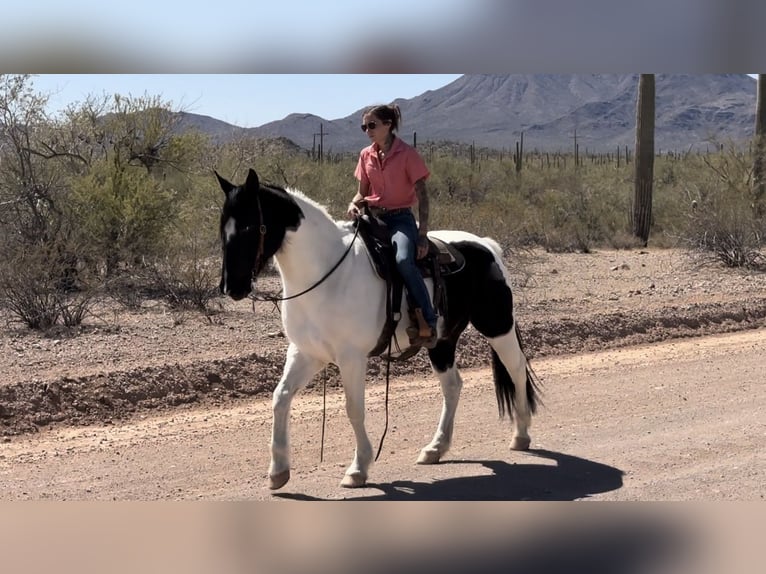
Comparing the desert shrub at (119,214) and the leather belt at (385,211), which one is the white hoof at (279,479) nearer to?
the leather belt at (385,211)

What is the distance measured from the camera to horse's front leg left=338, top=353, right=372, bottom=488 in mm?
7613

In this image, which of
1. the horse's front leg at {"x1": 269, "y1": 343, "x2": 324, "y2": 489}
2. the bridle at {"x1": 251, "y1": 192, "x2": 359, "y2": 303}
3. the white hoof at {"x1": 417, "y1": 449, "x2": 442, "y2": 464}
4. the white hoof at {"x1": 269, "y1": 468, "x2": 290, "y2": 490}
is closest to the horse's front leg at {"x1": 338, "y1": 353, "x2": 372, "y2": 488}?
the horse's front leg at {"x1": 269, "y1": 343, "x2": 324, "y2": 489}

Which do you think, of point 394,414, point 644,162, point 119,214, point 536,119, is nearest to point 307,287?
point 394,414

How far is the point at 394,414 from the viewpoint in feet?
33.5

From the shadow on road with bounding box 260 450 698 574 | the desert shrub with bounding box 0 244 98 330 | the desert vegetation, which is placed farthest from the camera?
the desert vegetation

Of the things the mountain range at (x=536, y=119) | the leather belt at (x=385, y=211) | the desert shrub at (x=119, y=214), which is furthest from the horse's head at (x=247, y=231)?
the mountain range at (x=536, y=119)

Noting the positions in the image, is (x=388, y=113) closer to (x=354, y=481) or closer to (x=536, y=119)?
(x=354, y=481)

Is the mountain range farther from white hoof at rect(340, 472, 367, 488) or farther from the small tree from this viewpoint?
white hoof at rect(340, 472, 367, 488)

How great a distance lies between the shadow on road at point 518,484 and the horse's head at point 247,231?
1587mm

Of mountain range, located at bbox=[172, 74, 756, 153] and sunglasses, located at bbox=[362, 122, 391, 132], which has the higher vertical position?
mountain range, located at bbox=[172, 74, 756, 153]

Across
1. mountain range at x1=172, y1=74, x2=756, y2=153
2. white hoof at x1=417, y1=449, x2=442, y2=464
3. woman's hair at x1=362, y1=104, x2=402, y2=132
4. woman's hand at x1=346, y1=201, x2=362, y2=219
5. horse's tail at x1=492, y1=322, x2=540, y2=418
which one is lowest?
white hoof at x1=417, y1=449, x2=442, y2=464

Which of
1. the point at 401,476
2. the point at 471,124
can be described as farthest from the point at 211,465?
the point at 471,124

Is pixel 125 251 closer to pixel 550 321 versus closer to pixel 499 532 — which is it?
pixel 550 321
